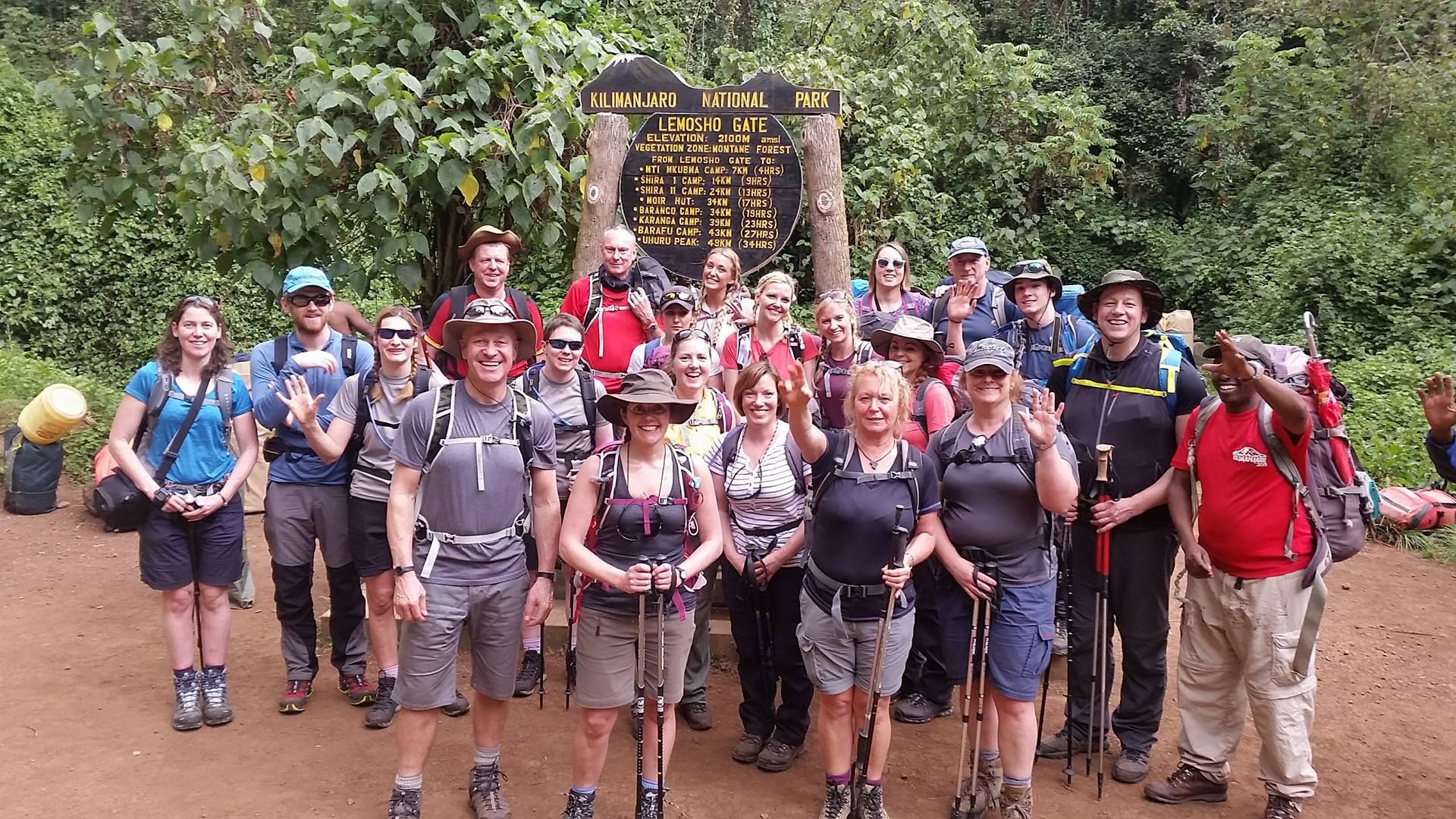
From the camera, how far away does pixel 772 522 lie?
14.7ft

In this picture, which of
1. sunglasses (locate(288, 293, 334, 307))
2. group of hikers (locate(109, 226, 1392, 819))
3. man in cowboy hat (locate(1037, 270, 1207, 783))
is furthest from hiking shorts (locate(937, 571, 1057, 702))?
sunglasses (locate(288, 293, 334, 307))

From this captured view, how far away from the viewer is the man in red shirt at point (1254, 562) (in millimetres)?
4270

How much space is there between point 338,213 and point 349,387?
2357 millimetres

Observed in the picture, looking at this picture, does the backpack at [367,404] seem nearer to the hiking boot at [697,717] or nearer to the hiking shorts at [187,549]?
the hiking shorts at [187,549]

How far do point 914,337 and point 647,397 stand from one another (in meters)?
1.41

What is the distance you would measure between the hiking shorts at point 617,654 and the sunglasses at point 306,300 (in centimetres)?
215

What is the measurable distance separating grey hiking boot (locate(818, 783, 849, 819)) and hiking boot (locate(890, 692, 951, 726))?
1.23 m

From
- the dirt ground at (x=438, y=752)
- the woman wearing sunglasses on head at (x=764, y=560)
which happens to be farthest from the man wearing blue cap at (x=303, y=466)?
the woman wearing sunglasses on head at (x=764, y=560)

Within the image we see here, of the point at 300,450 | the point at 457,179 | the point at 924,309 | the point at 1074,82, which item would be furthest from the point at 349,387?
the point at 1074,82

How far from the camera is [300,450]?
507 centimetres

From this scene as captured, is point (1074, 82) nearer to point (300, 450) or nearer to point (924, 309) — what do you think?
point (924, 309)

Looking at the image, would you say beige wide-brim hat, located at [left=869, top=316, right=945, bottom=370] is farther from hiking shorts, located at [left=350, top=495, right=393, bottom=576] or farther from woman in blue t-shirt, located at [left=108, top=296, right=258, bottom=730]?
woman in blue t-shirt, located at [left=108, top=296, right=258, bottom=730]

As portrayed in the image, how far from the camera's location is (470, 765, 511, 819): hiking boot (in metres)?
4.29

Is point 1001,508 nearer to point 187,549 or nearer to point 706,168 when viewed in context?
point 706,168
